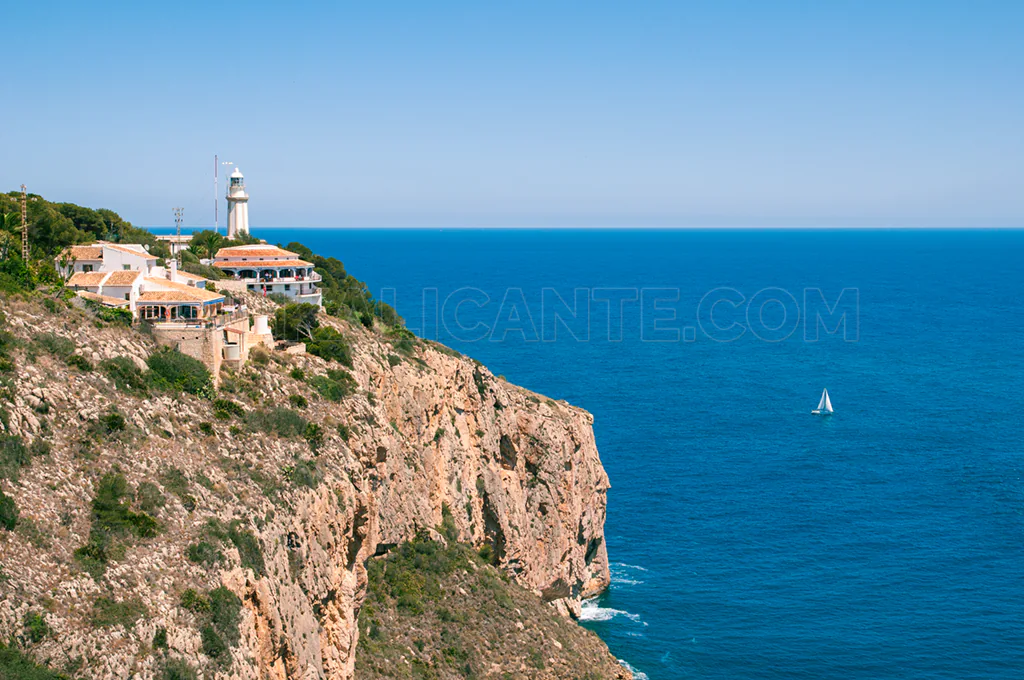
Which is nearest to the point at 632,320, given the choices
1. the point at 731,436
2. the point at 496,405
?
the point at 731,436

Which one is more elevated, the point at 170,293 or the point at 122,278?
the point at 122,278

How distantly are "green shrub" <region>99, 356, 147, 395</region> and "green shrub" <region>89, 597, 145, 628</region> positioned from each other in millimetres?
10716

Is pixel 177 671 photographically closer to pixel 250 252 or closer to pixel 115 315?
pixel 115 315

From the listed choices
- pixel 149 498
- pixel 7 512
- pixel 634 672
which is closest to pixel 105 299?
pixel 149 498

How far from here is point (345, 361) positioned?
161 feet

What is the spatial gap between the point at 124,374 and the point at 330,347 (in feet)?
42.6

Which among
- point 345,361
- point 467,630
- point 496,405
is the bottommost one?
point 467,630

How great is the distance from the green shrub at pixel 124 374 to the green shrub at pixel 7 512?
8.20 meters

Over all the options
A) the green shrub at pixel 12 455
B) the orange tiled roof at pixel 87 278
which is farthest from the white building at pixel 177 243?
the green shrub at pixel 12 455

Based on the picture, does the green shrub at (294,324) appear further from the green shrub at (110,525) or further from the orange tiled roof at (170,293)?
the green shrub at (110,525)

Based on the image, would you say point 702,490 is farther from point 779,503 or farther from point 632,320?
point 632,320

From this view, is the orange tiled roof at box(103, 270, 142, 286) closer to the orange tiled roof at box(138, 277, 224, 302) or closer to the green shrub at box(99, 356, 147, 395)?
the orange tiled roof at box(138, 277, 224, 302)

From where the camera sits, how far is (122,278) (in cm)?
4619

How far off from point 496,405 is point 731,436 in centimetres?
3940
